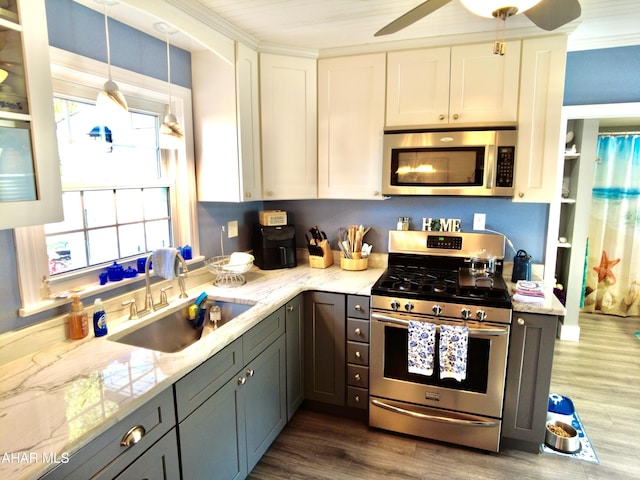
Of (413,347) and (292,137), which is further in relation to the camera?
(292,137)

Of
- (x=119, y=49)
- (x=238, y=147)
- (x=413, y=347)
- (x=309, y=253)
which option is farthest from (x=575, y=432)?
(x=119, y=49)

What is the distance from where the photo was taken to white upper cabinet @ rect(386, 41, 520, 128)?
228cm

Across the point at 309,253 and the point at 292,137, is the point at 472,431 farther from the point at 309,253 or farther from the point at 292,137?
the point at 292,137

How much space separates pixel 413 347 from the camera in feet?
7.04

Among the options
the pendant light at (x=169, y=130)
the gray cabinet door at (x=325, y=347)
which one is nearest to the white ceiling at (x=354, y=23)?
the pendant light at (x=169, y=130)

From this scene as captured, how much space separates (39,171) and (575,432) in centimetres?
289

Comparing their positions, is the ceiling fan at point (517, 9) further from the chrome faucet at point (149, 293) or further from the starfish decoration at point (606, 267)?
the starfish decoration at point (606, 267)

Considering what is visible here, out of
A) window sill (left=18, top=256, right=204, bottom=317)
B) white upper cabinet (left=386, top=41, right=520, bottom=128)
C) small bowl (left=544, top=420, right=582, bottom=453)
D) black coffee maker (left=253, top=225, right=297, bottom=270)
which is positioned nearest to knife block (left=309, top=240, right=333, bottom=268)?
black coffee maker (left=253, top=225, right=297, bottom=270)

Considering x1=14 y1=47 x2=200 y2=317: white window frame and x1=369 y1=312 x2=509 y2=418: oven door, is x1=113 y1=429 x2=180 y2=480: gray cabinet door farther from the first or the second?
x1=369 y1=312 x2=509 y2=418: oven door

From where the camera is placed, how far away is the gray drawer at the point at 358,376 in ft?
7.88

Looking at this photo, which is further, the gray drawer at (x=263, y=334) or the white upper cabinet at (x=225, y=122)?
the white upper cabinet at (x=225, y=122)

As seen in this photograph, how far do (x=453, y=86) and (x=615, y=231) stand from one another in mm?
3118

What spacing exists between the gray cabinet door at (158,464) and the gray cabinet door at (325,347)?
116 centimetres

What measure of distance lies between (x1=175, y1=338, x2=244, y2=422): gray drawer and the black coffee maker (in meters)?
1.09
